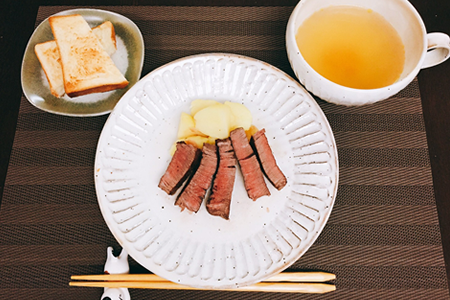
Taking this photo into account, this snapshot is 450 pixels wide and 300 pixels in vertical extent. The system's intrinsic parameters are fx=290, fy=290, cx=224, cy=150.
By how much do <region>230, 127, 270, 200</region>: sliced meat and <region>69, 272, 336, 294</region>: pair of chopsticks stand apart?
13.0 inches

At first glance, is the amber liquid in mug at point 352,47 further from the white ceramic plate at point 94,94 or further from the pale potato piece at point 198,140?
the white ceramic plate at point 94,94

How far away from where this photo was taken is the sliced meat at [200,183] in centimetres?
110

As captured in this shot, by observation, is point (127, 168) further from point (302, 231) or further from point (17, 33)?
point (17, 33)

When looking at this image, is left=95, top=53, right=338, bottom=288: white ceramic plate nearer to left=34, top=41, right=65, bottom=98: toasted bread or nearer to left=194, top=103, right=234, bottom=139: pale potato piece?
left=194, top=103, right=234, bottom=139: pale potato piece

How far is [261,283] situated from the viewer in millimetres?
1099

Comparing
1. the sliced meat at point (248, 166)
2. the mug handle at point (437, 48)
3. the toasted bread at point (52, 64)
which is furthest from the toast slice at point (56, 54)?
the mug handle at point (437, 48)

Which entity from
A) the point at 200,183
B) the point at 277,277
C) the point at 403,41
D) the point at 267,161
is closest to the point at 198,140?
the point at 200,183

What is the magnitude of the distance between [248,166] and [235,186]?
98 millimetres

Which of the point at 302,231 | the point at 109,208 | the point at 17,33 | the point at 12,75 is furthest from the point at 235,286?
the point at 17,33

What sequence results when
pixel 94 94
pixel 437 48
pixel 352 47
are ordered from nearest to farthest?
1. pixel 437 48
2. pixel 352 47
3. pixel 94 94

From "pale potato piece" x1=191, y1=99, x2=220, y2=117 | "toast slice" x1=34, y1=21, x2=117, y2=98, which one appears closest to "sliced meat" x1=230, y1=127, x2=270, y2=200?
"pale potato piece" x1=191, y1=99, x2=220, y2=117

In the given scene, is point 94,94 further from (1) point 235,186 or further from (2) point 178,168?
(1) point 235,186

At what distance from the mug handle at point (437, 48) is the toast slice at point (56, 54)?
50.4 inches

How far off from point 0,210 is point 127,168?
1.89 ft
